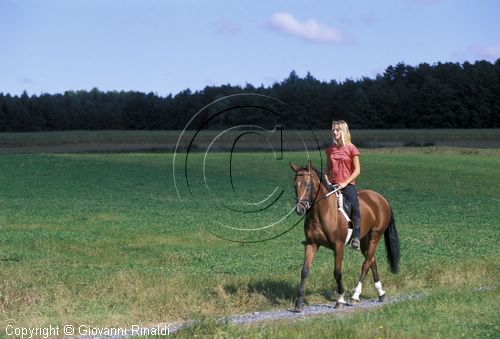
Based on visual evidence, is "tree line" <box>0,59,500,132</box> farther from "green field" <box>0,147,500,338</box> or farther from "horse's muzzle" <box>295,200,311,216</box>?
"horse's muzzle" <box>295,200,311,216</box>

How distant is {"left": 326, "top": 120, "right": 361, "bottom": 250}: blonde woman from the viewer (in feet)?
42.9

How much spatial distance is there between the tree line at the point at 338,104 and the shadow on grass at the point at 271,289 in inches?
3250

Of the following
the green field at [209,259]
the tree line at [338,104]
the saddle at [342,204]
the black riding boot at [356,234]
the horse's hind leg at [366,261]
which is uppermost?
the tree line at [338,104]

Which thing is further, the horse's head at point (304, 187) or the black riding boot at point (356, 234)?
the black riding boot at point (356, 234)

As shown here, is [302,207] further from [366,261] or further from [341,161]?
[366,261]

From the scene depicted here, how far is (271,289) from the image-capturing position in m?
14.6

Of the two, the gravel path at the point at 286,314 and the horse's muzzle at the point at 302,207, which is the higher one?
the horse's muzzle at the point at 302,207

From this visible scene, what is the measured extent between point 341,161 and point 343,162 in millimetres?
37

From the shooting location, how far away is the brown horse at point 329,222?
12414 mm

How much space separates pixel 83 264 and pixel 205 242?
16.7 feet

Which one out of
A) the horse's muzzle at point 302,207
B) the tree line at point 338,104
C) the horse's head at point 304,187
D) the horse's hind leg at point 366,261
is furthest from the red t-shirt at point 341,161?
the tree line at point 338,104

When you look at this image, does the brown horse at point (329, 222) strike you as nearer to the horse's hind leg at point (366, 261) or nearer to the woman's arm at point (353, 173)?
the horse's hind leg at point (366, 261)

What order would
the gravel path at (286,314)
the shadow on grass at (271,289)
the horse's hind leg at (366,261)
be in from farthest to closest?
the shadow on grass at (271,289) → the horse's hind leg at (366,261) → the gravel path at (286,314)

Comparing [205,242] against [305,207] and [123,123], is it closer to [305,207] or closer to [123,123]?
[305,207]
